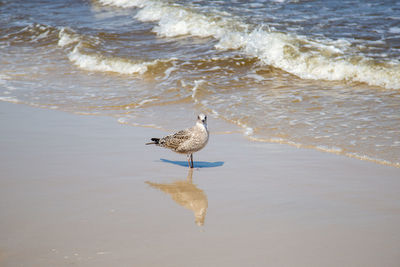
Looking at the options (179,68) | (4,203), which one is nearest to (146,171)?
(4,203)

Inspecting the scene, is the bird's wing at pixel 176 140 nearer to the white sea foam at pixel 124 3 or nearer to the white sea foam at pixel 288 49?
the white sea foam at pixel 288 49

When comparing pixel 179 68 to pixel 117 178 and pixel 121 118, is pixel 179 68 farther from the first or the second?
pixel 117 178

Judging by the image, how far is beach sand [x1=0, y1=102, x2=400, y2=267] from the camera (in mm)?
3838

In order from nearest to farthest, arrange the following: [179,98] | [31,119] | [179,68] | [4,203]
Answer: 1. [4,203]
2. [31,119]
3. [179,98]
4. [179,68]

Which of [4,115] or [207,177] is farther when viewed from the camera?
[4,115]

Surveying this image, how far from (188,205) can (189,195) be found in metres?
0.30

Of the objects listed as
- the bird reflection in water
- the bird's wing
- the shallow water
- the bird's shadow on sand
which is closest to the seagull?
the bird's wing

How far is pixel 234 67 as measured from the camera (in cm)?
1120

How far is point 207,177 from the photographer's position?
5.64 meters

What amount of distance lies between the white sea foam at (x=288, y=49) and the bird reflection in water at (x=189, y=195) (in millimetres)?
5395

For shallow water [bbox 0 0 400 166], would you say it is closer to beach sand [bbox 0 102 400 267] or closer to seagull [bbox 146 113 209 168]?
beach sand [bbox 0 102 400 267]

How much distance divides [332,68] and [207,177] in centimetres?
564

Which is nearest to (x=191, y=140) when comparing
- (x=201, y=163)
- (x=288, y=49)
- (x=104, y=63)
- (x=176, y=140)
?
(x=176, y=140)

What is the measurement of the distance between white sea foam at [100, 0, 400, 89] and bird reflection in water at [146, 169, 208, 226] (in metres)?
5.39
